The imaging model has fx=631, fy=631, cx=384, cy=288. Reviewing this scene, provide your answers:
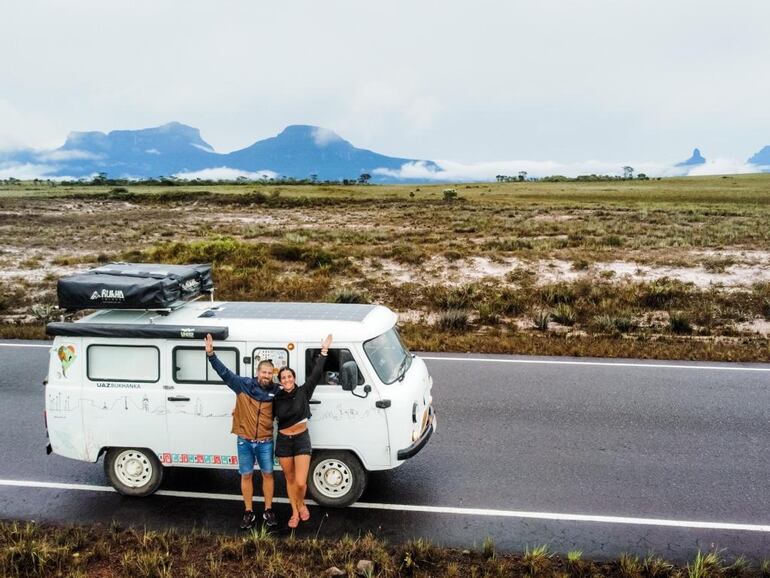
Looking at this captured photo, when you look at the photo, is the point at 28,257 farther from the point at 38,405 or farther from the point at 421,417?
the point at 421,417

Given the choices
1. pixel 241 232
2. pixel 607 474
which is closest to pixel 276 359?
pixel 607 474

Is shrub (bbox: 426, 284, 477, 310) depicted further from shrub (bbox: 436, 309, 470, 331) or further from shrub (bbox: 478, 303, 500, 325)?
shrub (bbox: 436, 309, 470, 331)

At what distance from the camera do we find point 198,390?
7320 millimetres

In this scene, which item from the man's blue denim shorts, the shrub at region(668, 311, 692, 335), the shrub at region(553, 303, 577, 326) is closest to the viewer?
the man's blue denim shorts

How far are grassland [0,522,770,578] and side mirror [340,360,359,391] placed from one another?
1.59m

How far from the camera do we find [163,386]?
7359 mm

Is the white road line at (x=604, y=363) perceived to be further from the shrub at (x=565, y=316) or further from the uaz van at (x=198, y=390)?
the uaz van at (x=198, y=390)

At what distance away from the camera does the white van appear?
23.4ft

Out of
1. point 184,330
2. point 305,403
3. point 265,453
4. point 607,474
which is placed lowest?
point 607,474

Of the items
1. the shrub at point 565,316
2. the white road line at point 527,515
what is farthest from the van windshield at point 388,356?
the shrub at point 565,316

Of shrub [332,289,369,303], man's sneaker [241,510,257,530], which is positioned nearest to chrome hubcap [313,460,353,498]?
man's sneaker [241,510,257,530]

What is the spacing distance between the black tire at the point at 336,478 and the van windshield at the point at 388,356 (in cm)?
102

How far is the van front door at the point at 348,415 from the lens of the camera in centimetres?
707

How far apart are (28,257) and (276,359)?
27.5 m
